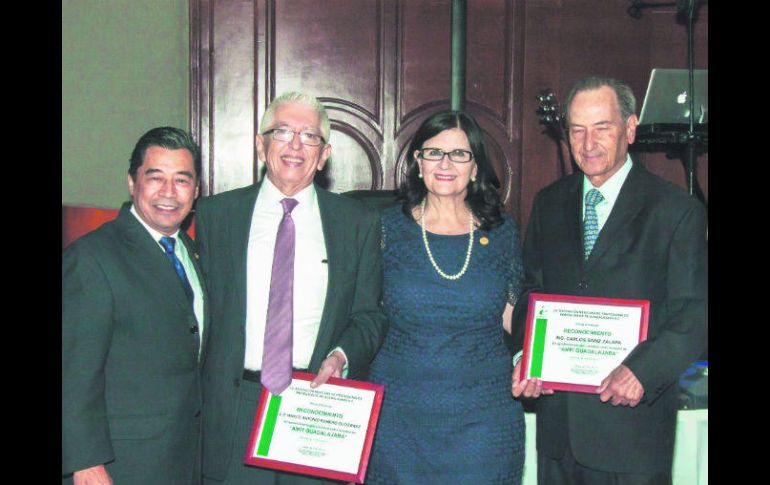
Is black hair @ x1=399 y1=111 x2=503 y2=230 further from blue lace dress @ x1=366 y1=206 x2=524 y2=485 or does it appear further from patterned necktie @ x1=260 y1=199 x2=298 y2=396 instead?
patterned necktie @ x1=260 y1=199 x2=298 y2=396

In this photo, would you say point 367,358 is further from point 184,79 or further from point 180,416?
point 184,79

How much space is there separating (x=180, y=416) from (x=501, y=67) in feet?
12.6

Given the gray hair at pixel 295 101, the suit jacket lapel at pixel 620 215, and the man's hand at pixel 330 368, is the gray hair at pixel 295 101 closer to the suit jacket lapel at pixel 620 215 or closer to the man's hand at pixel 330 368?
the man's hand at pixel 330 368

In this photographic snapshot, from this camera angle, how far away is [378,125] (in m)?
5.47

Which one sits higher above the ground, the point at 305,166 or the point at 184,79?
the point at 184,79

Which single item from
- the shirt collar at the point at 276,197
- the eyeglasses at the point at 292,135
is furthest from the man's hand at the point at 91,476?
the eyeglasses at the point at 292,135

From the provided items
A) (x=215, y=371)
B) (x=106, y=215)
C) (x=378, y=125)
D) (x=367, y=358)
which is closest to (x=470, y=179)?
(x=367, y=358)

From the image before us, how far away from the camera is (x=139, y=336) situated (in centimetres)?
226

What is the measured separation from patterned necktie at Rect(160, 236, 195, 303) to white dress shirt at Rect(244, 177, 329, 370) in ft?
0.65
